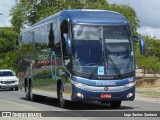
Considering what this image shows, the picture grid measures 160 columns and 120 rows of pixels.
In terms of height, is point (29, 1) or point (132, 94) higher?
point (29, 1)

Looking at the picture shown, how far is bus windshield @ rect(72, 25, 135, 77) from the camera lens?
1967 cm

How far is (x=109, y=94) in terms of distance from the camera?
64.7 ft

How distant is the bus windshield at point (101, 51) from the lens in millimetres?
19672

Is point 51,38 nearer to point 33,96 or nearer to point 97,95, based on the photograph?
point 97,95

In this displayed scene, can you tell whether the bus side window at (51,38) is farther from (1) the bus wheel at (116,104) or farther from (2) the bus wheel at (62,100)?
(1) the bus wheel at (116,104)

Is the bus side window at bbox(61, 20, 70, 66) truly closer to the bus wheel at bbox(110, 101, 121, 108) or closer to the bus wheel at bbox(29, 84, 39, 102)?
the bus wheel at bbox(110, 101, 121, 108)

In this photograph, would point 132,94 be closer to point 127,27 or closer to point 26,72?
point 127,27

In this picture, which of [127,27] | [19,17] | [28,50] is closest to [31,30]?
[28,50]

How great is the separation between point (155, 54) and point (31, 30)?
205 ft

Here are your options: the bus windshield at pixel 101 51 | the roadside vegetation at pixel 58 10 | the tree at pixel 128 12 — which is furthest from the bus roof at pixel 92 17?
the tree at pixel 128 12

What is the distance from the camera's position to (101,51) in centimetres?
1983

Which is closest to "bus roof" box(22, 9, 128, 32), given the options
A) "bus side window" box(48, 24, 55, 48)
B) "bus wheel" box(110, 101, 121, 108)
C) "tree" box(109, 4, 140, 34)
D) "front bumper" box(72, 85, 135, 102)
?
"bus side window" box(48, 24, 55, 48)

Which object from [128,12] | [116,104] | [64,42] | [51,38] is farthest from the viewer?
[128,12]

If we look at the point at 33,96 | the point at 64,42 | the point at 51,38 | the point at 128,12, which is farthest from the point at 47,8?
the point at 64,42
